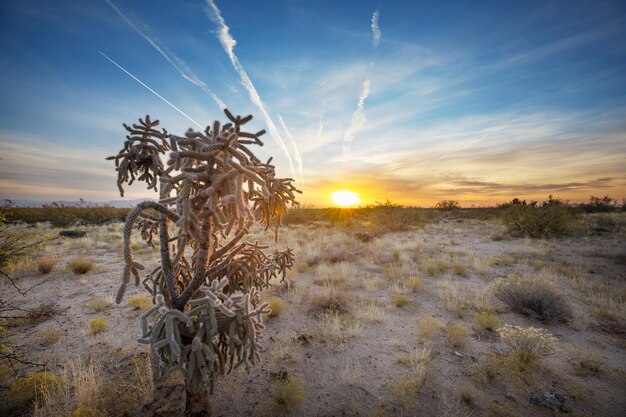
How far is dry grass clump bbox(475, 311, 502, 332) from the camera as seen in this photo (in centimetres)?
580

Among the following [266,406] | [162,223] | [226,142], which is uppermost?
[226,142]

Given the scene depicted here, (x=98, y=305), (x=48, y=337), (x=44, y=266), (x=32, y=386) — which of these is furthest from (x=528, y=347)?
(x=44, y=266)

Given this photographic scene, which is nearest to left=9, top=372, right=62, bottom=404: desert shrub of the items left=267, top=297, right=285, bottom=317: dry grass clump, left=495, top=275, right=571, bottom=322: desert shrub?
left=267, top=297, right=285, bottom=317: dry grass clump

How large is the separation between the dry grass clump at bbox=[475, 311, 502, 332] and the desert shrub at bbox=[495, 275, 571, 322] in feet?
3.61

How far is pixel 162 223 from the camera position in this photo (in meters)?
2.55

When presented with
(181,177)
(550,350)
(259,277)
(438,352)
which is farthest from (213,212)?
(550,350)

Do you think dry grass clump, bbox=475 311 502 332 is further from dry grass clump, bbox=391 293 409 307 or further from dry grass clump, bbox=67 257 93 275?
dry grass clump, bbox=67 257 93 275

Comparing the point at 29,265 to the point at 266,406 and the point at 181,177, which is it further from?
the point at 181,177

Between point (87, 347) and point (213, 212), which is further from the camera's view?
point (87, 347)

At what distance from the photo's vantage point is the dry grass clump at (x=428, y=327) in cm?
553

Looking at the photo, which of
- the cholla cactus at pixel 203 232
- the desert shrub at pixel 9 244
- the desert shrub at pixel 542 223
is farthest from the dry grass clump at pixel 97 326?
the desert shrub at pixel 542 223

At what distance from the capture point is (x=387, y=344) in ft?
17.4

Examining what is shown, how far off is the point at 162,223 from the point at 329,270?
7.75 meters

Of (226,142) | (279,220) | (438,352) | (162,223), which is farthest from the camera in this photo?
(438,352)
